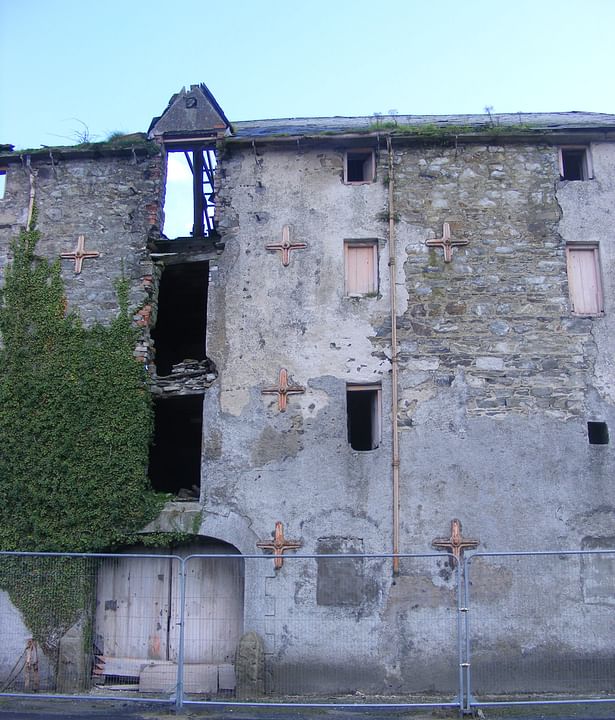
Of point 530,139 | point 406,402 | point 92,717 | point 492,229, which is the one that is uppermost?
point 530,139

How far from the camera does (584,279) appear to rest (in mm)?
13133

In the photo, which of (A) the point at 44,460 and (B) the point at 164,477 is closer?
(A) the point at 44,460

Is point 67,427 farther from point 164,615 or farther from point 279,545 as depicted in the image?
point 279,545

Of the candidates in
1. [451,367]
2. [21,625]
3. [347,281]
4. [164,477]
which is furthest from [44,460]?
[451,367]

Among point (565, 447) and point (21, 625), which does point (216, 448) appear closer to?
point (21, 625)

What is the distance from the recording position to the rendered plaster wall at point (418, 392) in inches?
461

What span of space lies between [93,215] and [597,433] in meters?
9.47

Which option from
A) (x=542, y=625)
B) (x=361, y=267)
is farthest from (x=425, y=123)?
(x=542, y=625)

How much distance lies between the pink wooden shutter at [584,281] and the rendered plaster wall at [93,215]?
729cm

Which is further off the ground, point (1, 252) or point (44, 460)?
point (1, 252)

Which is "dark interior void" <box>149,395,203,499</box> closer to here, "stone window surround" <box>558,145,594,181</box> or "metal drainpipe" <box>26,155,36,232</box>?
"metal drainpipe" <box>26,155,36,232</box>

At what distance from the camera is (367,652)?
11539mm

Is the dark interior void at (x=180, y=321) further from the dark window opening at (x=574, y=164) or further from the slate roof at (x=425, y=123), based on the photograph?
the dark window opening at (x=574, y=164)

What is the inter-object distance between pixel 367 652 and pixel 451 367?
466 cm
